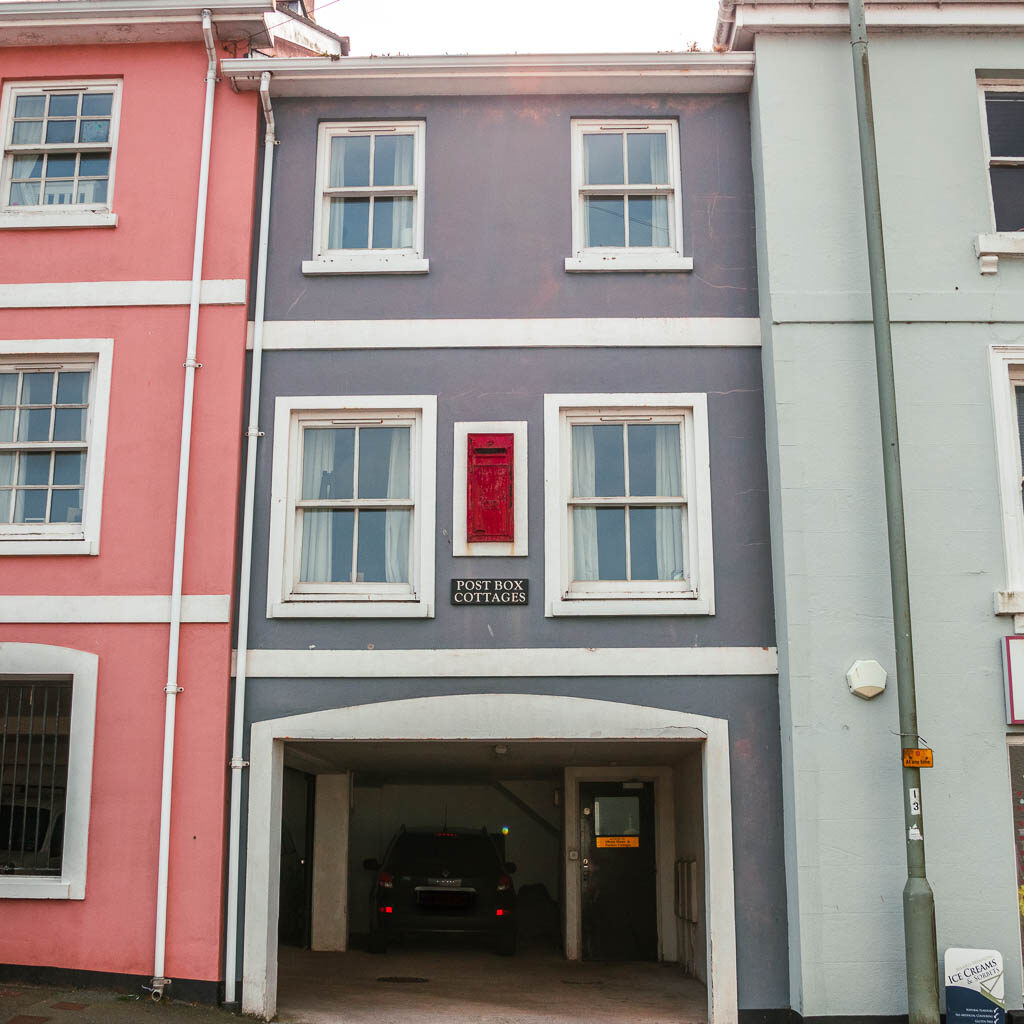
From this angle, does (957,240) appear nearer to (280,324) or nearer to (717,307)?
(717,307)

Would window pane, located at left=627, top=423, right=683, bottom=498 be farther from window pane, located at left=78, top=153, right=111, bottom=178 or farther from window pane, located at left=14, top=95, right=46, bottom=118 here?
window pane, located at left=14, top=95, right=46, bottom=118

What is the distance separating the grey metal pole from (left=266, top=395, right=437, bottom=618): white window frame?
397cm

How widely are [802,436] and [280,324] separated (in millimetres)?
4904

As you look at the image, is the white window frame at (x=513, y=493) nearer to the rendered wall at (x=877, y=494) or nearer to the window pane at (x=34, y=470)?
the rendered wall at (x=877, y=494)

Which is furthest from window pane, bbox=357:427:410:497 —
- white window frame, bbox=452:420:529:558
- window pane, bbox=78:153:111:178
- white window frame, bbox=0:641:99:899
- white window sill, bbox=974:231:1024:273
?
white window sill, bbox=974:231:1024:273

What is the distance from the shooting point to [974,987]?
1001 centimetres

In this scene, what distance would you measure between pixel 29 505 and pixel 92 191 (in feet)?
10.4

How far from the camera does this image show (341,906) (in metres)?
16.2

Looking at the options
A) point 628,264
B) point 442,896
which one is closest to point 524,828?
point 442,896

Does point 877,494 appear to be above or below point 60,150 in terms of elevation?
below

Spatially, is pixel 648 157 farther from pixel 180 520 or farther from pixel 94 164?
pixel 180 520

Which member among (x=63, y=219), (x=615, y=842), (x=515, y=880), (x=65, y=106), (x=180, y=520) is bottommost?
(x=515, y=880)

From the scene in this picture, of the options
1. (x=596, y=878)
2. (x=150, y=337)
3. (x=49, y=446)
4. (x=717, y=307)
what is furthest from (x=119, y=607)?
(x=596, y=878)

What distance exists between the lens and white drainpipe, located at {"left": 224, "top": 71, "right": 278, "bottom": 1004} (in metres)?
10.8
